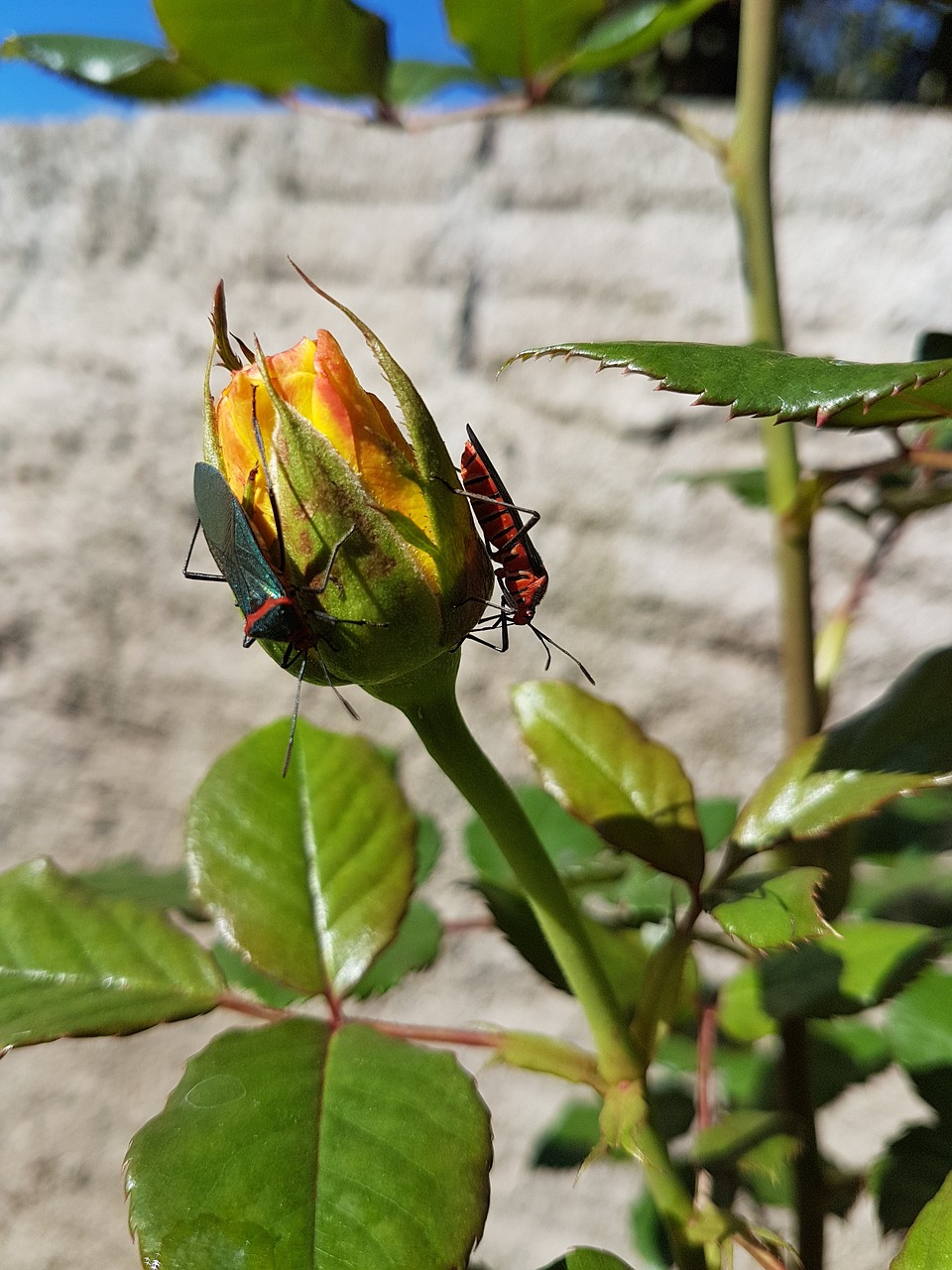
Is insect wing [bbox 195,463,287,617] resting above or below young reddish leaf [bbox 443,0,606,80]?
below

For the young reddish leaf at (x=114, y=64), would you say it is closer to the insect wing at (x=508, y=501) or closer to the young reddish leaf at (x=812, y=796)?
the insect wing at (x=508, y=501)

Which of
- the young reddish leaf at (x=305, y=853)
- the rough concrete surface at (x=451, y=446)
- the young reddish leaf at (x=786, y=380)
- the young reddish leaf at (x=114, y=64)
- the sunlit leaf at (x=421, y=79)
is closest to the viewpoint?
the young reddish leaf at (x=786, y=380)

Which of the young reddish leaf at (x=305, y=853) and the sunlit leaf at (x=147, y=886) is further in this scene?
the sunlit leaf at (x=147, y=886)

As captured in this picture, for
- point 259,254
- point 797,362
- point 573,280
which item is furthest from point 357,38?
point 259,254

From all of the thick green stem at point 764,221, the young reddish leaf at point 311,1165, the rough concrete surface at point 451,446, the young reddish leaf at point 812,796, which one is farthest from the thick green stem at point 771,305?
the rough concrete surface at point 451,446

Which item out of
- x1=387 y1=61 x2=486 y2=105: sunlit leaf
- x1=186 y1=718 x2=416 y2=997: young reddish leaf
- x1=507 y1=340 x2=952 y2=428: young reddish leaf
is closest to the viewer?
x1=507 y1=340 x2=952 y2=428: young reddish leaf

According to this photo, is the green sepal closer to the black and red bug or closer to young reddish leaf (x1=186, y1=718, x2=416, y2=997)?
the black and red bug

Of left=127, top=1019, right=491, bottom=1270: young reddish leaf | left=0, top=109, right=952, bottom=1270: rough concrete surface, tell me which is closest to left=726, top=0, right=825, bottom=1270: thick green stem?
left=127, top=1019, right=491, bottom=1270: young reddish leaf

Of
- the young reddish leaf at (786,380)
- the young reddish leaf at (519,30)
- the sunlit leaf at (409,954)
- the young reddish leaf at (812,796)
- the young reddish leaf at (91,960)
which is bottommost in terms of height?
the sunlit leaf at (409,954)
